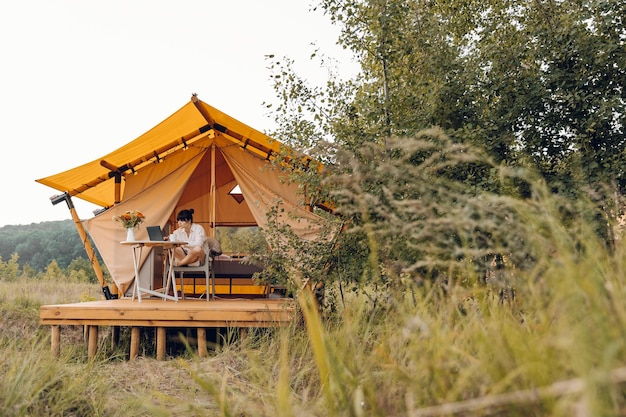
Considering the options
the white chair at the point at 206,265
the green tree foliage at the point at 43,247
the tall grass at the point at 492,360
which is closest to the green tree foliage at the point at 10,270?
the white chair at the point at 206,265

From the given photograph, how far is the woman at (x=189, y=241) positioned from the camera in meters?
6.42

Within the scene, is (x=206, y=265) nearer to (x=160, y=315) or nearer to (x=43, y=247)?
(x=160, y=315)

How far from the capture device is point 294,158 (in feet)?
16.5

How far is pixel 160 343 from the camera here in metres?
5.05

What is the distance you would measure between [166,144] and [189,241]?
124 centimetres

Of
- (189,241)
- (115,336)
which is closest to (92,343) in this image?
(115,336)

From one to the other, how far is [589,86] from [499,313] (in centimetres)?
311

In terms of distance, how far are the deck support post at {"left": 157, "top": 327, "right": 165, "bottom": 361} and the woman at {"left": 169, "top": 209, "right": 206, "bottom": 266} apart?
4.16ft

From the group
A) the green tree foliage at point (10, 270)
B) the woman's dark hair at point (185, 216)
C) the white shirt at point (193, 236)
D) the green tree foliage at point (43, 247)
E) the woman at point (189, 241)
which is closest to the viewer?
the woman at point (189, 241)

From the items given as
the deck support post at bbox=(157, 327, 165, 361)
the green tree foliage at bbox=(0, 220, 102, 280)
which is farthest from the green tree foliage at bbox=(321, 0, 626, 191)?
the green tree foliage at bbox=(0, 220, 102, 280)

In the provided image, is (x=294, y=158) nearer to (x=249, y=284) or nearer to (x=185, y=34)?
(x=249, y=284)

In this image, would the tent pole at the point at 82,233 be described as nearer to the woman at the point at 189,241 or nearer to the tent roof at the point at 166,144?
the tent roof at the point at 166,144

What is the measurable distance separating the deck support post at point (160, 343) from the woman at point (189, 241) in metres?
1.27

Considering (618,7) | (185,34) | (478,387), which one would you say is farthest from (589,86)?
(185,34)
